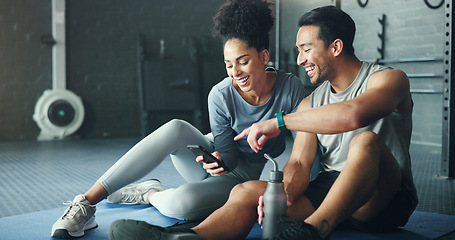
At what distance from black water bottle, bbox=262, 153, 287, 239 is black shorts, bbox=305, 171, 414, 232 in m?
0.31

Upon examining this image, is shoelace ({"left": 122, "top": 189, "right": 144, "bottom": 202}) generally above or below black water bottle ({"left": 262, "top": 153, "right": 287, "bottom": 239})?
below

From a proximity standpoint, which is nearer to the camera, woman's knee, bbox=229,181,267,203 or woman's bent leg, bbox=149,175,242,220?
woman's knee, bbox=229,181,267,203

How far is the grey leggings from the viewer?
1.81 m

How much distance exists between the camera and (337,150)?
1.71 m

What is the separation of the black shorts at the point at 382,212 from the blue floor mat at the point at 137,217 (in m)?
0.04

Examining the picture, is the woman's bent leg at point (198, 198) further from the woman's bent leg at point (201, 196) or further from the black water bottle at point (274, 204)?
the black water bottle at point (274, 204)

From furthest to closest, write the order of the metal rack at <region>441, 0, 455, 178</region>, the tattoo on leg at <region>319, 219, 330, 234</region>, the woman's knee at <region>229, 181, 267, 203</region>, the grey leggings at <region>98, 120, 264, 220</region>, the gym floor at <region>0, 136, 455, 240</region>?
the metal rack at <region>441, 0, 455, 178</region>
the gym floor at <region>0, 136, 455, 240</region>
the grey leggings at <region>98, 120, 264, 220</region>
the woman's knee at <region>229, 181, 267, 203</region>
the tattoo on leg at <region>319, 219, 330, 234</region>

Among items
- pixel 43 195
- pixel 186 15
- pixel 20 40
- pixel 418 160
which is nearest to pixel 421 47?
pixel 418 160

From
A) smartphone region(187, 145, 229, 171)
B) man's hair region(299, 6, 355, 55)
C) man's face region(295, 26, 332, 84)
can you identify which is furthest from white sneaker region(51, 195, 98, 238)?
man's hair region(299, 6, 355, 55)

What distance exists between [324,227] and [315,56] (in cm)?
63

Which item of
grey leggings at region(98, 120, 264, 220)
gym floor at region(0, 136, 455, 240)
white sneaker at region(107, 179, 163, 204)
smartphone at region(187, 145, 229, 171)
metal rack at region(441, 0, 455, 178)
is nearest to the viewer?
smartphone at region(187, 145, 229, 171)

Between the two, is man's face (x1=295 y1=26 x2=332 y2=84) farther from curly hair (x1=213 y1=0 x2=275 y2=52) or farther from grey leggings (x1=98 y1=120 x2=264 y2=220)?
grey leggings (x1=98 y1=120 x2=264 y2=220)

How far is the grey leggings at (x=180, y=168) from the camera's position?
1814 mm

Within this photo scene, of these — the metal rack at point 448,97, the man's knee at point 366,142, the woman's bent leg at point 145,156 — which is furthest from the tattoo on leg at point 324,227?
the metal rack at point 448,97
